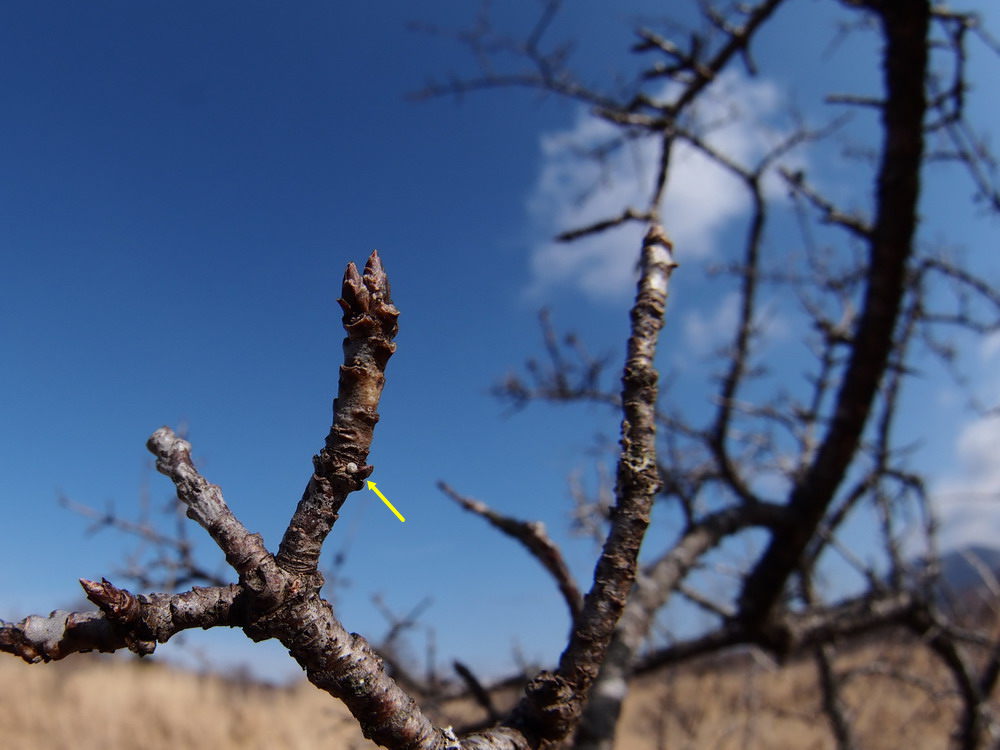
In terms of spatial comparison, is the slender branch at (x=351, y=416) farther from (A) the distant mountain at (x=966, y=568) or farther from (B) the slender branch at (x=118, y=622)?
(A) the distant mountain at (x=966, y=568)

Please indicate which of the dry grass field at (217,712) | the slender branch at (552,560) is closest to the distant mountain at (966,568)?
the dry grass field at (217,712)

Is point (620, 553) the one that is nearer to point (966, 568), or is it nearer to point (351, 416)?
point (351, 416)

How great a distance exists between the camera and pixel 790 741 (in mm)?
10781

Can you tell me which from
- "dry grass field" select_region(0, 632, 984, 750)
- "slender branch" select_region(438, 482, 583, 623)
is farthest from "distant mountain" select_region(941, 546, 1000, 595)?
"slender branch" select_region(438, 482, 583, 623)

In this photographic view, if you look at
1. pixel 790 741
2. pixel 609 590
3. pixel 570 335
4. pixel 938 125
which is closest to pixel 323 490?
pixel 609 590

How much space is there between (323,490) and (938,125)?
11.4ft

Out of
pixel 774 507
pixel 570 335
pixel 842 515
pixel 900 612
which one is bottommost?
pixel 900 612

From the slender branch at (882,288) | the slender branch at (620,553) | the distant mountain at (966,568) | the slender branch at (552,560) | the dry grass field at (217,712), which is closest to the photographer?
the slender branch at (620,553)

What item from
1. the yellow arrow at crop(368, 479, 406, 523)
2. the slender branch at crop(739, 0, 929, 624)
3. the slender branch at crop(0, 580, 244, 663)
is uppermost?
the slender branch at crop(739, 0, 929, 624)

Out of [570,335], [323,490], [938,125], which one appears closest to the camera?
[323,490]

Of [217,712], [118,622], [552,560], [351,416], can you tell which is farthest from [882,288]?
[217,712]

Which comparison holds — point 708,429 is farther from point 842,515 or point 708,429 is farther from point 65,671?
point 65,671

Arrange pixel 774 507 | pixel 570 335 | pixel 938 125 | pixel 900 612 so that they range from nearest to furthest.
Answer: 1. pixel 938 125
2. pixel 774 507
3. pixel 900 612
4. pixel 570 335

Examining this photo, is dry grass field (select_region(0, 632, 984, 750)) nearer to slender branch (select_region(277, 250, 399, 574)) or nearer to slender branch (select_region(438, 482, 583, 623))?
slender branch (select_region(438, 482, 583, 623))
